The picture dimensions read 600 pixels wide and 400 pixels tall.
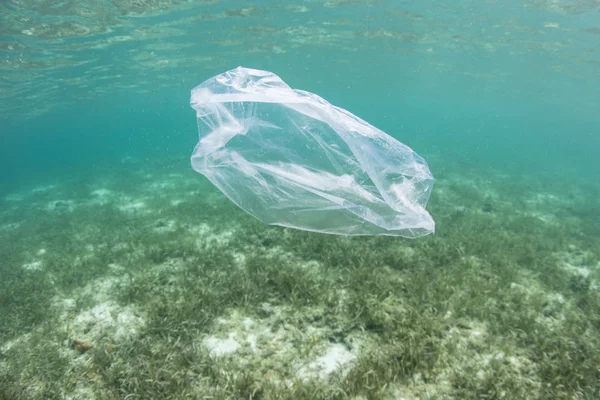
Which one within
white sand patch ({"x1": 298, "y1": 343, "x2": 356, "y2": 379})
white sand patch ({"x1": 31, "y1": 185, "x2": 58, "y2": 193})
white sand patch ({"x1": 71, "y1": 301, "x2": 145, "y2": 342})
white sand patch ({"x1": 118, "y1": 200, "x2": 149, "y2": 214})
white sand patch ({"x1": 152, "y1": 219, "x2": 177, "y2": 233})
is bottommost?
white sand patch ({"x1": 31, "y1": 185, "x2": 58, "y2": 193})

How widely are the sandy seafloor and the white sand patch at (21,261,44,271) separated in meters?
0.09

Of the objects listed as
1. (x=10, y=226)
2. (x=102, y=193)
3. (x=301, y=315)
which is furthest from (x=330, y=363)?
(x=102, y=193)

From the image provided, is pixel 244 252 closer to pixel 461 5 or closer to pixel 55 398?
pixel 55 398

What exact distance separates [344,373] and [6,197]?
24305mm

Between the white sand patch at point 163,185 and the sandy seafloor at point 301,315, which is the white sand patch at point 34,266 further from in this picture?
the white sand patch at point 163,185

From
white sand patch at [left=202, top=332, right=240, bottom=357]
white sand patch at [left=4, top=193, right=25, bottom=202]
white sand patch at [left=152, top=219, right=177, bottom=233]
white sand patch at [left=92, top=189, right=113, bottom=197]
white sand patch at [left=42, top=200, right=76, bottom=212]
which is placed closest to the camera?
white sand patch at [left=202, top=332, right=240, bottom=357]

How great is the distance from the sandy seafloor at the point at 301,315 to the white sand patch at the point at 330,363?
0.06ft

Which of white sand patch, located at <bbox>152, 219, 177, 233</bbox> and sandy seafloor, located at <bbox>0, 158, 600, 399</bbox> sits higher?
sandy seafloor, located at <bbox>0, 158, 600, 399</bbox>

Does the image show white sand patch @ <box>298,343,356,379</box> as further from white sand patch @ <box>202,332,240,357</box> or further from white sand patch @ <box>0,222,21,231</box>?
white sand patch @ <box>0,222,21,231</box>

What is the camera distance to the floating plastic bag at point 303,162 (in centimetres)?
391

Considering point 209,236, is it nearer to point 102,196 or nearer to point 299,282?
point 299,282

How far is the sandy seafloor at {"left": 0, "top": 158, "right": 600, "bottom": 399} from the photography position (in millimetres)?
3312

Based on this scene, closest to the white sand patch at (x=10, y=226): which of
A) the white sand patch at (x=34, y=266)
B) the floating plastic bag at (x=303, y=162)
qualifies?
the white sand patch at (x=34, y=266)

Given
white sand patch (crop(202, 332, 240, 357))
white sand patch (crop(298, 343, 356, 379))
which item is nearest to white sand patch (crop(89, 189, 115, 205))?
white sand patch (crop(202, 332, 240, 357))
